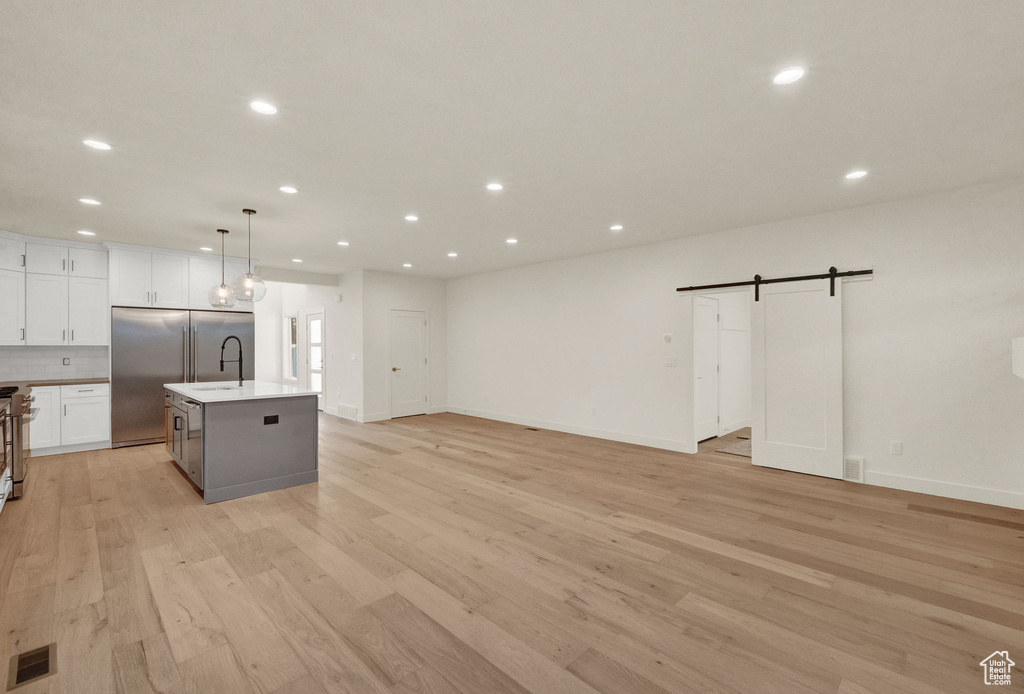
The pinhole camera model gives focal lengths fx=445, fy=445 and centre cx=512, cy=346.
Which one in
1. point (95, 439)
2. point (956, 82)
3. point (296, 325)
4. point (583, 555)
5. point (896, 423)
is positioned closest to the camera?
point (956, 82)

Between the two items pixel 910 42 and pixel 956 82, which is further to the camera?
pixel 956 82

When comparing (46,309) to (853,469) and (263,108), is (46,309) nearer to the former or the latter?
(263,108)

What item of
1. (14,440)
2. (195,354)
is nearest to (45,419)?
(195,354)

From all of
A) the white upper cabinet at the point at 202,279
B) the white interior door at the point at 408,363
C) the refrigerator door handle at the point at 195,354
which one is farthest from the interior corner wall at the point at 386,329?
the refrigerator door handle at the point at 195,354

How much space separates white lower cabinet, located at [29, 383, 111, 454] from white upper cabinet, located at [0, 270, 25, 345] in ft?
2.28

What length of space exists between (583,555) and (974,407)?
3.80 m

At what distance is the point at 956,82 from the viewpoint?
2.32m

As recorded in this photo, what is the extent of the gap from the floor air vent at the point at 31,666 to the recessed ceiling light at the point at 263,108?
2826 millimetres

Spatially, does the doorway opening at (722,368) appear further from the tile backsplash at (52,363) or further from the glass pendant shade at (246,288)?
the tile backsplash at (52,363)

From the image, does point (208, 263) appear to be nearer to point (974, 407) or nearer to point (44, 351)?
point (44, 351)

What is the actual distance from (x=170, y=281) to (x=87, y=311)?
0.98m

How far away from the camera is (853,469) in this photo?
4457mm

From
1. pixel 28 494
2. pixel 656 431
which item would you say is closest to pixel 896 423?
pixel 656 431

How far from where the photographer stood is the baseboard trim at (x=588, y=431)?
5715 millimetres
